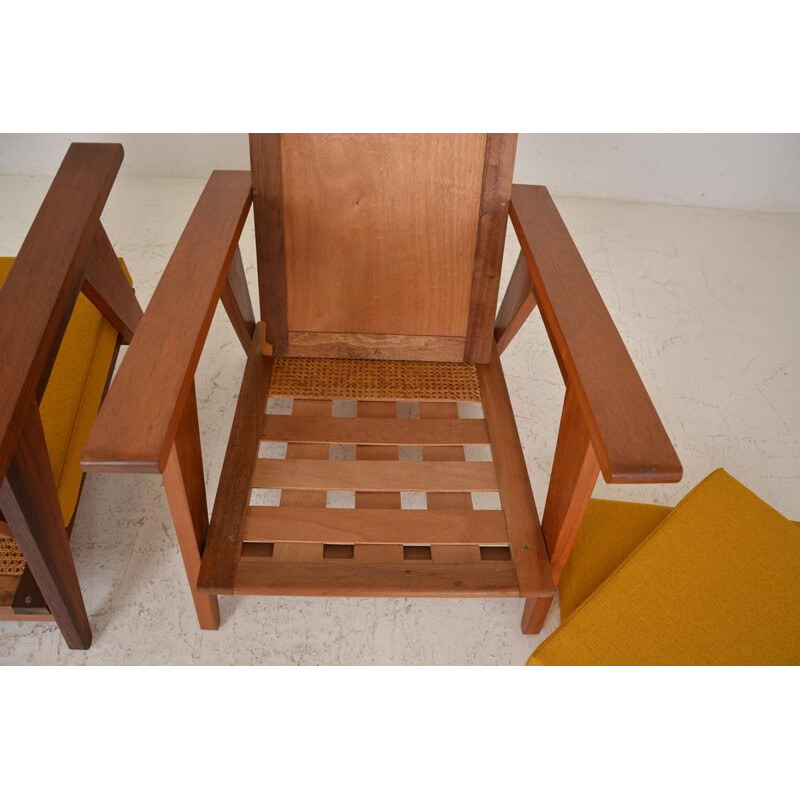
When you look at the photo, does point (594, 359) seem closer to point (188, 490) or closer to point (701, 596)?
point (701, 596)

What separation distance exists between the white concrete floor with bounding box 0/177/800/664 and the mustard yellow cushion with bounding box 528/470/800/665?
307 millimetres

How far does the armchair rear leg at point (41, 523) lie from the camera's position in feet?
4.29

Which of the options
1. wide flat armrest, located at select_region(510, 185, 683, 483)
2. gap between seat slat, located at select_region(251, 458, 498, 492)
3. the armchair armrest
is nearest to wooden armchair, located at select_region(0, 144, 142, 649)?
the armchair armrest

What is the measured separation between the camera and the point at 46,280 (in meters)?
1.45

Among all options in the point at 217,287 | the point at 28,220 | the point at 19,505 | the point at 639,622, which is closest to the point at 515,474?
the point at 639,622

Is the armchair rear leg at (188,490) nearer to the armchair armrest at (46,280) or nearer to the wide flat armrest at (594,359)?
the armchair armrest at (46,280)

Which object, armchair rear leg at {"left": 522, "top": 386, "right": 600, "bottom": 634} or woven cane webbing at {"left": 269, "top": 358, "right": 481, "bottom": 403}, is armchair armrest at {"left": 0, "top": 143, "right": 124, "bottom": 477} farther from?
armchair rear leg at {"left": 522, "top": 386, "right": 600, "bottom": 634}

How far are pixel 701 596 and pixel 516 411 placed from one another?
2.96ft

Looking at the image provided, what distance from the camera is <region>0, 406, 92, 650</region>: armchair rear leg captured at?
1.31 m

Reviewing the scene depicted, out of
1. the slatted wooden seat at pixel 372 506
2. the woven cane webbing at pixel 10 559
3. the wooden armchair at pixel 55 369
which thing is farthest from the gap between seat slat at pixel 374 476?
the woven cane webbing at pixel 10 559

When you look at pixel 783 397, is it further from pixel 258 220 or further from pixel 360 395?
pixel 258 220

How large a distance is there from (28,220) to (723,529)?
110 inches

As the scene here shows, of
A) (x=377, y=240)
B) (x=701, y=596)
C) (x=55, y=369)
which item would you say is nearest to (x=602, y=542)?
(x=701, y=596)

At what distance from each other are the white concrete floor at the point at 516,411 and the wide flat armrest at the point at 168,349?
775 millimetres
